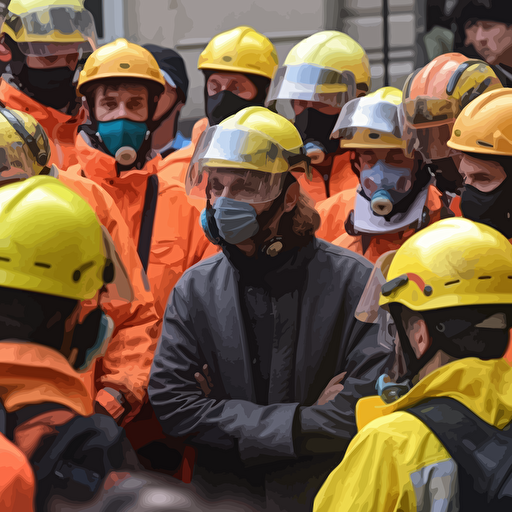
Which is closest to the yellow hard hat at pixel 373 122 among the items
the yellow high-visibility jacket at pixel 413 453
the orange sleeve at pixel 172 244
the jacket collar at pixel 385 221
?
the jacket collar at pixel 385 221

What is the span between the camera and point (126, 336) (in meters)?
3.36

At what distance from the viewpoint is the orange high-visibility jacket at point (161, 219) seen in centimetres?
384

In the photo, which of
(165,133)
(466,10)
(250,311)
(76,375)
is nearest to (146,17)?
(165,133)

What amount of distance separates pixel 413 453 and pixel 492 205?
171cm

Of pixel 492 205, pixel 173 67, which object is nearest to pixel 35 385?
pixel 492 205

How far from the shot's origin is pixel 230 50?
5.03 meters

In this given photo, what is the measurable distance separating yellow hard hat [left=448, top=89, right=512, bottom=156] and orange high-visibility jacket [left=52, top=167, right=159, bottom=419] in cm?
142

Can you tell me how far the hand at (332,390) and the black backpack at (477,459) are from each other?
94 cm

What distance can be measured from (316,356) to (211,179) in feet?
2.53

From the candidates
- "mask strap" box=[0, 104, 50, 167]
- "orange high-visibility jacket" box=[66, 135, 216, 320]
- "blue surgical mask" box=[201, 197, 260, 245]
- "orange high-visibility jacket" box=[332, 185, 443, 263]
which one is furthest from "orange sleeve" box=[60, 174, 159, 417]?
"orange high-visibility jacket" box=[332, 185, 443, 263]

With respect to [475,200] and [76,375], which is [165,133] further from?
[76,375]

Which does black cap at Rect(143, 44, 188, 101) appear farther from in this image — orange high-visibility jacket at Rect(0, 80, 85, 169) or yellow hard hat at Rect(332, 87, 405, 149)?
yellow hard hat at Rect(332, 87, 405, 149)

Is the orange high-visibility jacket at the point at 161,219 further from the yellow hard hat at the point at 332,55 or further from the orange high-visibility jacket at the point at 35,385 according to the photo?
the orange high-visibility jacket at the point at 35,385

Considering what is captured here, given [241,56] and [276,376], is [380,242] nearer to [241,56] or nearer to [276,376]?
[276,376]
